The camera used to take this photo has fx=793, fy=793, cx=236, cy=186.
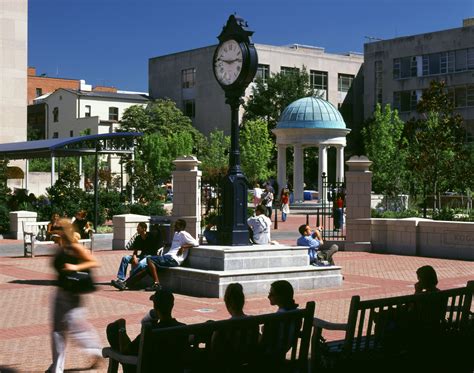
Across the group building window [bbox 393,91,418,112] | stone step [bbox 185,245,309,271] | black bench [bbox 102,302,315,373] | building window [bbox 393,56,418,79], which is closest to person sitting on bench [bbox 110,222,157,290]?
stone step [bbox 185,245,309,271]

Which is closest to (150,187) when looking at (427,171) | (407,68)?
(427,171)

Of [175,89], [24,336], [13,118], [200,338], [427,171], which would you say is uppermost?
[175,89]

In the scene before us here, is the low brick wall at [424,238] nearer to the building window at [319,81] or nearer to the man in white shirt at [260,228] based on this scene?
the man in white shirt at [260,228]

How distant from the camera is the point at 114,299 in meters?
14.2

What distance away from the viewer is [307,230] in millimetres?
17156

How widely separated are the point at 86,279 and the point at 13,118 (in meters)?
47.7

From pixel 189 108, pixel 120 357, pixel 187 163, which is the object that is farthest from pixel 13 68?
pixel 120 357

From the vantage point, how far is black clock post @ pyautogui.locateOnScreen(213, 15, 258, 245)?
15.4 meters

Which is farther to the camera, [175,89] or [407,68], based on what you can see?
[175,89]

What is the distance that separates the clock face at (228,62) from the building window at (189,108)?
6873cm

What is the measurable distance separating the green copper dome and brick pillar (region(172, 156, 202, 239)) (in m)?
24.1

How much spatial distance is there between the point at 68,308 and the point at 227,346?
2.94m

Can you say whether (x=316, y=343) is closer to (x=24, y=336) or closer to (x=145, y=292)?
(x=24, y=336)

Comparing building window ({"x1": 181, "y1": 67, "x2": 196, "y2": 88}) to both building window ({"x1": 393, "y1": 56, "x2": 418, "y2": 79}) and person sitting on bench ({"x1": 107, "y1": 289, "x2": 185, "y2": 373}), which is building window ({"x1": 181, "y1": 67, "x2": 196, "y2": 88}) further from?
Answer: person sitting on bench ({"x1": 107, "y1": 289, "x2": 185, "y2": 373})
